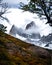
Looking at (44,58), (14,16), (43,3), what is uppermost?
(43,3)

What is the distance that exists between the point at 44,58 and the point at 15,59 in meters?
1.89

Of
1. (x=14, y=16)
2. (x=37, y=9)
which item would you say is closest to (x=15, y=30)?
(x=14, y=16)

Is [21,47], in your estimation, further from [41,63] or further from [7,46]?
[41,63]

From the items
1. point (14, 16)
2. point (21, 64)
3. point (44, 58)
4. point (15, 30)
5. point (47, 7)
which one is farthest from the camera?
point (14, 16)

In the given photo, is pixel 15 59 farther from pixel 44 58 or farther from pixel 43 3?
pixel 43 3

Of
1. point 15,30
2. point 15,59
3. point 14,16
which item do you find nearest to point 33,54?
point 15,59

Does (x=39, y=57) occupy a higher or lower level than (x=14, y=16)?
higher

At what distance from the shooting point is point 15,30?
6255 inches

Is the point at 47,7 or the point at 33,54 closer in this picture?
the point at 33,54

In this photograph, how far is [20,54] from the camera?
13.3m

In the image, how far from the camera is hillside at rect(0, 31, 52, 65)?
1249 cm

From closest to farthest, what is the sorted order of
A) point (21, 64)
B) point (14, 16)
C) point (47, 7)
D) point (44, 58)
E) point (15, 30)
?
point (21, 64) < point (44, 58) < point (47, 7) < point (15, 30) < point (14, 16)

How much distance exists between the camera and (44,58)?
13.6 metres

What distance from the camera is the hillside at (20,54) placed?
12492mm
